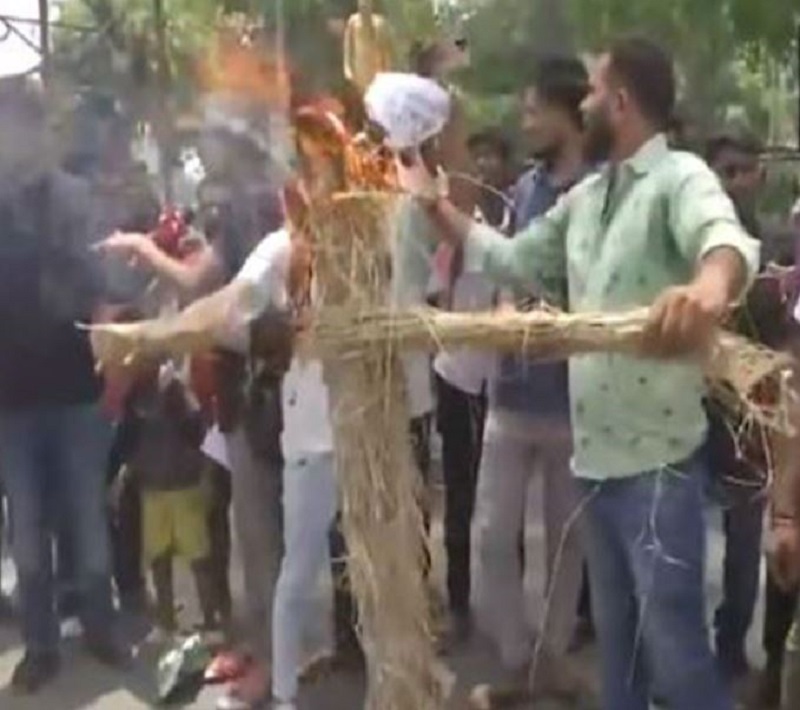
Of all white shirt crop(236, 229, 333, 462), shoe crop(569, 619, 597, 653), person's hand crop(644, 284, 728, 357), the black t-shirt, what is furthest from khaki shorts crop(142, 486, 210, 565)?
person's hand crop(644, 284, 728, 357)

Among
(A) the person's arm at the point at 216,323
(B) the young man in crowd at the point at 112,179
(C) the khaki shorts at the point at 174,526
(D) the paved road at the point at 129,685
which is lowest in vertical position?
(D) the paved road at the point at 129,685

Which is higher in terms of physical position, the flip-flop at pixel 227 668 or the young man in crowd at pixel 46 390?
the young man in crowd at pixel 46 390

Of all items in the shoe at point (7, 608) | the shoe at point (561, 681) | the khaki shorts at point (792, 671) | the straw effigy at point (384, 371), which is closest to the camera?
the straw effigy at point (384, 371)

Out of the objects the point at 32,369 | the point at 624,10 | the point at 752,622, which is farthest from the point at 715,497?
the point at 32,369

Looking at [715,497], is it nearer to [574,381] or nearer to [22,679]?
[574,381]

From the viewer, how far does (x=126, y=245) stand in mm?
3238

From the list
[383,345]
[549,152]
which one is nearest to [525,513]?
[549,152]

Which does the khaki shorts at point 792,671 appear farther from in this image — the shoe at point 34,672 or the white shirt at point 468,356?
the shoe at point 34,672

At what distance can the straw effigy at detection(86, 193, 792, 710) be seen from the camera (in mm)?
2293

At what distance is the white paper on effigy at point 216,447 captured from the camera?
346 centimetres

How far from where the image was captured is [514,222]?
3145mm

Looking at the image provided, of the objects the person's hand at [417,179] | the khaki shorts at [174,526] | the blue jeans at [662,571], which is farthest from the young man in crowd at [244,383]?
the blue jeans at [662,571]

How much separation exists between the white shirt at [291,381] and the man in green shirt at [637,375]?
0.23 meters

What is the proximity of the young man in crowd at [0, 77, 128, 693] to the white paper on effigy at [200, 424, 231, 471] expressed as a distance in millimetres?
220
